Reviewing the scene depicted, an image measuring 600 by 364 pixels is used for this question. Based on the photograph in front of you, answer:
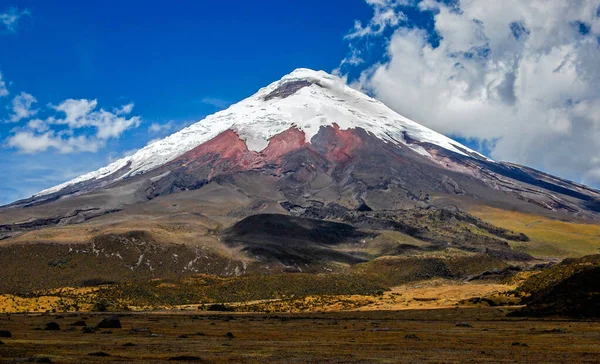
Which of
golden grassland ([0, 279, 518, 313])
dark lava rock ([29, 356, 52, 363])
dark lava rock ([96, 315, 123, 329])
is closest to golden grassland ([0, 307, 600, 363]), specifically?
dark lava rock ([29, 356, 52, 363])

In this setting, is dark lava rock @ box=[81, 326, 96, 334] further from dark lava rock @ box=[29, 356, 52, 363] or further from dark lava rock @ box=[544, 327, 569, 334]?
dark lava rock @ box=[544, 327, 569, 334]

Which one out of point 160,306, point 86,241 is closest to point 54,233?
point 86,241

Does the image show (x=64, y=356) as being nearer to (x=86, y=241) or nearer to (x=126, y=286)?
(x=126, y=286)

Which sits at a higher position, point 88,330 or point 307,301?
point 88,330

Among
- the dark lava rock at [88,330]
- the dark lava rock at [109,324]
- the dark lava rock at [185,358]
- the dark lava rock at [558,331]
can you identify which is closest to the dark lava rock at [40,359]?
the dark lava rock at [185,358]

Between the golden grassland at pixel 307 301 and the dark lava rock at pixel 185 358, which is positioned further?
the golden grassland at pixel 307 301

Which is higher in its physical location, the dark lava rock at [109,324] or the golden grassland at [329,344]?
the golden grassland at [329,344]

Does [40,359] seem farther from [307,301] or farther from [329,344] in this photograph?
[307,301]

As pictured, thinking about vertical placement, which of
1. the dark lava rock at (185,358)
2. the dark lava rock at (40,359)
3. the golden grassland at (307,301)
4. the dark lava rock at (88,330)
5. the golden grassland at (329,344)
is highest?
the dark lava rock at (40,359)

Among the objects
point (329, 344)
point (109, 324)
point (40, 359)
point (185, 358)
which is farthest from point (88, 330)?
point (40, 359)

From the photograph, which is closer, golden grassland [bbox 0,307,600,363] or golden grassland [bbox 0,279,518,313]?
golden grassland [bbox 0,307,600,363]

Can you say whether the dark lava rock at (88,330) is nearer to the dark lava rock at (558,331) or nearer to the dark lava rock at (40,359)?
the dark lava rock at (40,359)

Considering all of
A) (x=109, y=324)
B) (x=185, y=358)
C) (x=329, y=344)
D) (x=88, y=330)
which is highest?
(x=185, y=358)

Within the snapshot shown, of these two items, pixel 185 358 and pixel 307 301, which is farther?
pixel 307 301
